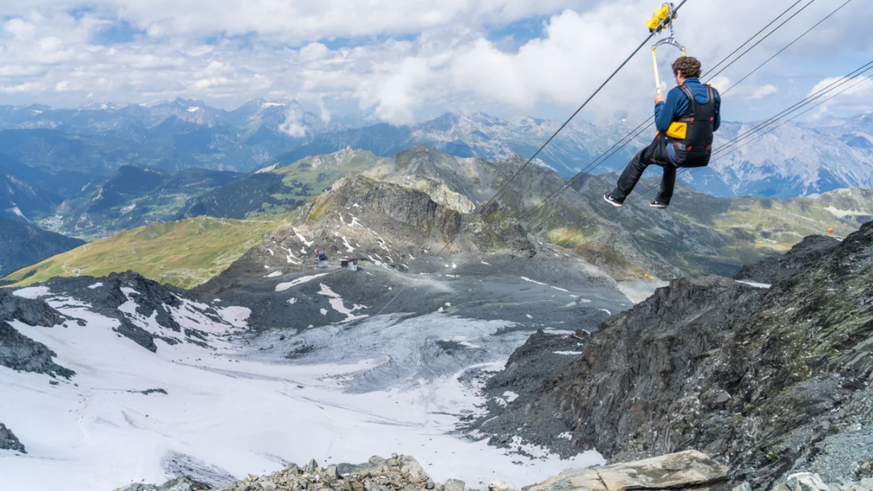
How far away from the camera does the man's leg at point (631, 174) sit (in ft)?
46.3

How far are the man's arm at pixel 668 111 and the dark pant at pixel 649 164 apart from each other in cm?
37

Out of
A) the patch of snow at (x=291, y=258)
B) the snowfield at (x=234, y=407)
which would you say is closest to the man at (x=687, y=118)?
the snowfield at (x=234, y=407)

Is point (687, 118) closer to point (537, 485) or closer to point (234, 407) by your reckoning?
point (537, 485)

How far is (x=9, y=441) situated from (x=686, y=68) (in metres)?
38.7

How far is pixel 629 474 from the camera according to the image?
13172mm

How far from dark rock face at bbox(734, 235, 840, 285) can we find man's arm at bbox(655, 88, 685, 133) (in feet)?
203

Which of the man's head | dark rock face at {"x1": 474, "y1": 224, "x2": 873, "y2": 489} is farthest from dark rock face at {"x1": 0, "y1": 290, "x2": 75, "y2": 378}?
the man's head

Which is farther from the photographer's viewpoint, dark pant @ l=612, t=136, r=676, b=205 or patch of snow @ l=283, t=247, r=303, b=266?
patch of snow @ l=283, t=247, r=303, b=266

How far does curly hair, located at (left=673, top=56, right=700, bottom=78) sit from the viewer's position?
38.9ft

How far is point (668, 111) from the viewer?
11.8 meters

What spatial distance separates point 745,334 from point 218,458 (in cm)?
3550

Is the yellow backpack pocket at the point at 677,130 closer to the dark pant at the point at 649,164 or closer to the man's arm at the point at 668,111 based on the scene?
the man's arm at the point at 668,111

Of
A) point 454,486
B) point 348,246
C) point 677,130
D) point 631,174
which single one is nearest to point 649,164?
point 631,174

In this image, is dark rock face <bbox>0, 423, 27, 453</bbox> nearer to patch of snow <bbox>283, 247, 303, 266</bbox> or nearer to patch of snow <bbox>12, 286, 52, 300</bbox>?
patch of snow <bbox>12, 286, 52, 300</bbox>
